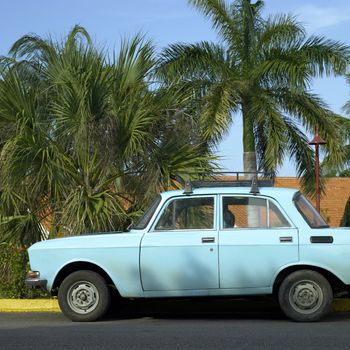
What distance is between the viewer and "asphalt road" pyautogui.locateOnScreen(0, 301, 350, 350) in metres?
7.28

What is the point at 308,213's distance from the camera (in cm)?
892

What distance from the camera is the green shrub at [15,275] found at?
10.7m

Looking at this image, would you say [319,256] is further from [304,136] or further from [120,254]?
[304,136]

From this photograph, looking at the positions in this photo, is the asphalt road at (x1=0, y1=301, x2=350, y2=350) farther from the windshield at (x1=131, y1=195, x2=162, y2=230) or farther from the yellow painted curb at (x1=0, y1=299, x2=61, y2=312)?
the windshield at (x1=131, y1=195, x2=162, y2=230)

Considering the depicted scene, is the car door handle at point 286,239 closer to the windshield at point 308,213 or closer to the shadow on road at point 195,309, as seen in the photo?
the windshield at point 308,213

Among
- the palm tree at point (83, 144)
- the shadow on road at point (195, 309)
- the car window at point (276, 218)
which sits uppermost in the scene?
the palm tree at point (83, 144)

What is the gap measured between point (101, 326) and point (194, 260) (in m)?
1.41

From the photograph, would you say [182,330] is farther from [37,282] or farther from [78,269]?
[37,282]

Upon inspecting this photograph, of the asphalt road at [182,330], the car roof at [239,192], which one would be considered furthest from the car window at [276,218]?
Answer: the asphalt road at [182,330]

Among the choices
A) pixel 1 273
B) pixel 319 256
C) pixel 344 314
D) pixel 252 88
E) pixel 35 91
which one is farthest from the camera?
pixel 252 88

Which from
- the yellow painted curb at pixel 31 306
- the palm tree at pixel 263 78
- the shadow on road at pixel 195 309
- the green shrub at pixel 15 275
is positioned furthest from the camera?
the palm tree at pixel 263 78

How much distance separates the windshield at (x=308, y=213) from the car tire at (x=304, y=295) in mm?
646

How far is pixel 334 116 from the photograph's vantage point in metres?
16.6

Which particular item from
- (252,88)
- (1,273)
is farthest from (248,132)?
(1,273)
